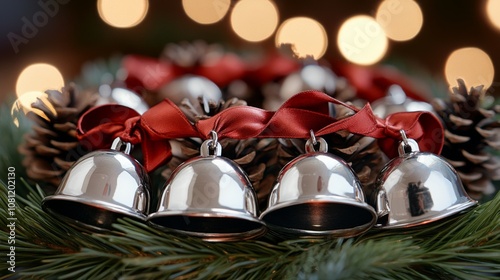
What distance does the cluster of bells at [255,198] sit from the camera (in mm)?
510

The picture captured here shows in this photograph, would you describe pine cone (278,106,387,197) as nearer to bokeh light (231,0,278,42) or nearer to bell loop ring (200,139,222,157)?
bell loop ring (200,139,222,157)

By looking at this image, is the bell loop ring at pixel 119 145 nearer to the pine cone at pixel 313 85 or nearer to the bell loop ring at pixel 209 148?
the bell loop ring at pixel 209 148

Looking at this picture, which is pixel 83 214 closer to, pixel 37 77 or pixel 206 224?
pixel 206 224

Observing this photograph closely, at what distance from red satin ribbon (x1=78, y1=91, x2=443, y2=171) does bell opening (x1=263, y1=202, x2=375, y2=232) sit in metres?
0.08

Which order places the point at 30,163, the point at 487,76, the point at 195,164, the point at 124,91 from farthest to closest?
the point at 487,76
the point at 124,91
the point at 30,163
the point at 195,164

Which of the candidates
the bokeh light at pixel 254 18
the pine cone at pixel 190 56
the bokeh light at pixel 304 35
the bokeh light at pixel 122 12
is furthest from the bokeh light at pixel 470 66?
the bokeh light at pixel 122 12

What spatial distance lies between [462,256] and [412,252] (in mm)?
62

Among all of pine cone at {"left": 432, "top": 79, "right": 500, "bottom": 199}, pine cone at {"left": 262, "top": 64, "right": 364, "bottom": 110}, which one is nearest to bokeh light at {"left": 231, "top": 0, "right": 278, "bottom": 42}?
pine cone at {"left": 262, "top": 64, "right": 364, "bottom": 110}

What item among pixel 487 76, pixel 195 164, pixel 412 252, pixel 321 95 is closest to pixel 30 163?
pixel 195 164

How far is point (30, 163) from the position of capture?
0.70 m

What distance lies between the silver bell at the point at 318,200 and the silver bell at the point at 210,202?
27 millimetres

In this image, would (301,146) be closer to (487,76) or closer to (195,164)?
(195,164)

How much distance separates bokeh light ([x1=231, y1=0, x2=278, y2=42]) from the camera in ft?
5.73

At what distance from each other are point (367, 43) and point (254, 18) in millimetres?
410
